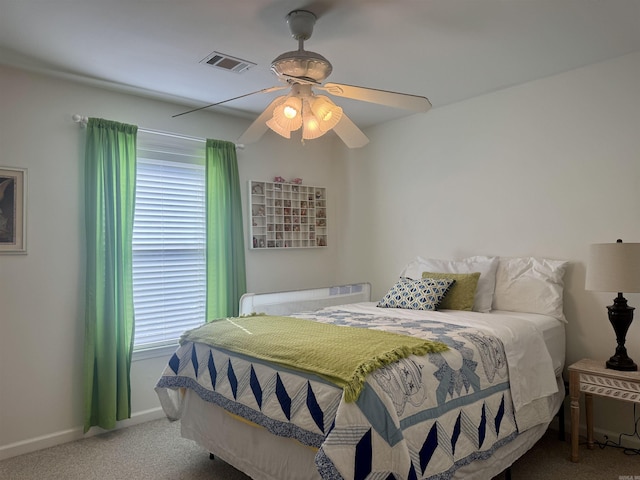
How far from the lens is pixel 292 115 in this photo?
7.48ft

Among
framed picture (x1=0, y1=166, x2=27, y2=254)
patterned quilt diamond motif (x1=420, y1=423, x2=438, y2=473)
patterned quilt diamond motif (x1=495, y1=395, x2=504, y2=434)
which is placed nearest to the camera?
patterned quilt diamond motif (x1=420, y1=423, x2=438, y2=473)

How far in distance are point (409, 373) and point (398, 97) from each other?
1.32m

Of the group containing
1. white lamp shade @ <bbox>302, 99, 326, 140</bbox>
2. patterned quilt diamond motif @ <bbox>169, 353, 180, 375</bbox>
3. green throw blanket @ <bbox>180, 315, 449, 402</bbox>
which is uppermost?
white lamp shade @ <bbox>302, 99, 326, 140</bbox>

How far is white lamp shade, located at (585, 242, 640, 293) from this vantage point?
244 centimetres

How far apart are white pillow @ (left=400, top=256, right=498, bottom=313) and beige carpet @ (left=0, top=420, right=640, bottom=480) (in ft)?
3.11

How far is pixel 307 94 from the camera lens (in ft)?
7.41

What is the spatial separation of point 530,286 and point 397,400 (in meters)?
1.75

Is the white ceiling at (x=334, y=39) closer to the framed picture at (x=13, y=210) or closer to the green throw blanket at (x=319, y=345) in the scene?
the framed picture at (x=13, y=210)

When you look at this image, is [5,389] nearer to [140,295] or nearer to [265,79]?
[140,295]

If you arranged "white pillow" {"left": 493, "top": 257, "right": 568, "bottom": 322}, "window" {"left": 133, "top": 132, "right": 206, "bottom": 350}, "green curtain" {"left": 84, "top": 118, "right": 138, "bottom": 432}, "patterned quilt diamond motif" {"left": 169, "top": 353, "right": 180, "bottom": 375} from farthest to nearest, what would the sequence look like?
1. "window" {"left": 133, "top": 132, "right": 206, "bottom": 350}
2. "green curtain" {"left": 84, "top": 118, "right": 138, "bottom": 432}
3. "white pillow" {"left": 493, "top": 257, "right": 568, "bottom": 322}
4. "patterned quilt diamond motif" {"left": 169, "top": 353, "right": 180, "bottom": 375}

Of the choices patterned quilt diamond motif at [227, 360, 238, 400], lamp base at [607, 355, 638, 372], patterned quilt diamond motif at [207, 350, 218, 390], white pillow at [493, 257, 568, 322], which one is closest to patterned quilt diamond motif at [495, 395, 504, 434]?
lamp base at [607, 355, 638, 372]

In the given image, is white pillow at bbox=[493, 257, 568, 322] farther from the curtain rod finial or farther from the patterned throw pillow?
the curtain rod finial

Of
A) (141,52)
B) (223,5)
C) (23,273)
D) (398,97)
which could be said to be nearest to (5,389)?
(23,273)

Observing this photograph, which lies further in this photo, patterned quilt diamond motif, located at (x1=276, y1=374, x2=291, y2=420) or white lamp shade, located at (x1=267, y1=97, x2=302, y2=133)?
white lamp shade, located at (x1=267, y1=97, x2=302, y2=133)
